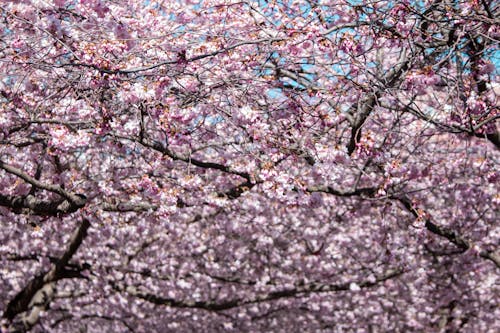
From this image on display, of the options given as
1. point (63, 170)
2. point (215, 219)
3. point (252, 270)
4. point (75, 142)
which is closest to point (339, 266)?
point (252, 270)

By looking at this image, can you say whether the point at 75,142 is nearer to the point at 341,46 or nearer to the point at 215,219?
the point at 341,46

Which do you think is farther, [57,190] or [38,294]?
[38,294]

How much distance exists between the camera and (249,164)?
22.6 ft

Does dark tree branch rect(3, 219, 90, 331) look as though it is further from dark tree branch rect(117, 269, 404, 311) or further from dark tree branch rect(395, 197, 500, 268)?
dark tree branch rect(395, 197, 500, 268)

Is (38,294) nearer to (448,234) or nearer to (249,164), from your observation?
(249,164)

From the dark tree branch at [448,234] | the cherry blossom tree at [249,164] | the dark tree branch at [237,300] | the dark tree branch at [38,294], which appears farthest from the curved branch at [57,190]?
the dark tree branch at [448,234]

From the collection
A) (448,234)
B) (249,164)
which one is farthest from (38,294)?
(448,234)

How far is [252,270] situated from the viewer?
12695 millimetres

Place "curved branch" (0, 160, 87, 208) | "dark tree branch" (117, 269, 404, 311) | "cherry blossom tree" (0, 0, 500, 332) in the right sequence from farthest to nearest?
"dark tree branch" (117, 269, 404, 311), "curved branch" (0, 160, 87, 208), "cherry blossom tree" (0, 0, 500, 332)

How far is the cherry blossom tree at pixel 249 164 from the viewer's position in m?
4.96

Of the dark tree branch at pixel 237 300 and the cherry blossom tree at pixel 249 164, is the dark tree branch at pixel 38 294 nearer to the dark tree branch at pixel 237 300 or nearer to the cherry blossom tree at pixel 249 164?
the cherry blossom tree at pixel 249 164

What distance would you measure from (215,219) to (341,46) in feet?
25.2

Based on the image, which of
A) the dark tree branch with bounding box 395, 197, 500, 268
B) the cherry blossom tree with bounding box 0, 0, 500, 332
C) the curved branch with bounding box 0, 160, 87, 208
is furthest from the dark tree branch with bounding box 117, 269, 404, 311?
the curved branch with bounding box 0, 160, 87, 208

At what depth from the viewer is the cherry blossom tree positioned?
16.3 ft
